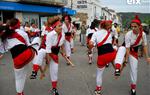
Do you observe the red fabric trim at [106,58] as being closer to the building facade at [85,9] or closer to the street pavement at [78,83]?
the street pavement at [78,83]

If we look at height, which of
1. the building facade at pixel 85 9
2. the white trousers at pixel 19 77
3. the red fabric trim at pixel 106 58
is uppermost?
the red fabric trim at pixel 106 58

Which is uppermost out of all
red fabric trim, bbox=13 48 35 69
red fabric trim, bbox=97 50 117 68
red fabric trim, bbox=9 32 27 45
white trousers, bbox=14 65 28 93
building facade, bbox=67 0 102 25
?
red fabric trim, bbox=9 32 27 45

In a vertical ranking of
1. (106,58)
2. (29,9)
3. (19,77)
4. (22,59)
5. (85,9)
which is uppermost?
(22,59)

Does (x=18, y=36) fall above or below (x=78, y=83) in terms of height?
above

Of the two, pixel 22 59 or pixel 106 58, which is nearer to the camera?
pixel 22 59

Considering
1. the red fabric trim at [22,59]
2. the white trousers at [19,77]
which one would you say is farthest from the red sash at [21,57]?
the white trousers at [19,77]

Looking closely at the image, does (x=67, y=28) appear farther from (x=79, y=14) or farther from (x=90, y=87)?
(x=79, y=14)

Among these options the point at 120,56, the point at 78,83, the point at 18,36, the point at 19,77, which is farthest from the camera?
the point at 78,83

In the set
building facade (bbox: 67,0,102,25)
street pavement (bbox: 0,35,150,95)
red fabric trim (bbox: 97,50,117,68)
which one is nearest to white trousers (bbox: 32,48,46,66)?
street pavement (bbox: 0,35,150,95)

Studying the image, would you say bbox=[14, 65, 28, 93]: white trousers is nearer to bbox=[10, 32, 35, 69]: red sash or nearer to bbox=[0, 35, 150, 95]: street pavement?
bbox=[10, 32, 35, 69]: red sash

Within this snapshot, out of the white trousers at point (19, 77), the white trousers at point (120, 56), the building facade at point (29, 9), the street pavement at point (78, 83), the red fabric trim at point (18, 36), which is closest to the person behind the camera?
the red fabric trim at point (18, 36)

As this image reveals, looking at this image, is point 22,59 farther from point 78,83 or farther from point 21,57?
point 78,83

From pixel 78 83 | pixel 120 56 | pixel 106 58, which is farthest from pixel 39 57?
pixel 78 83

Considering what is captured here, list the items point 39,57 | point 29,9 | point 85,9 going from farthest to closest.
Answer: point 85,9 → point 29,9 → point 39,57
